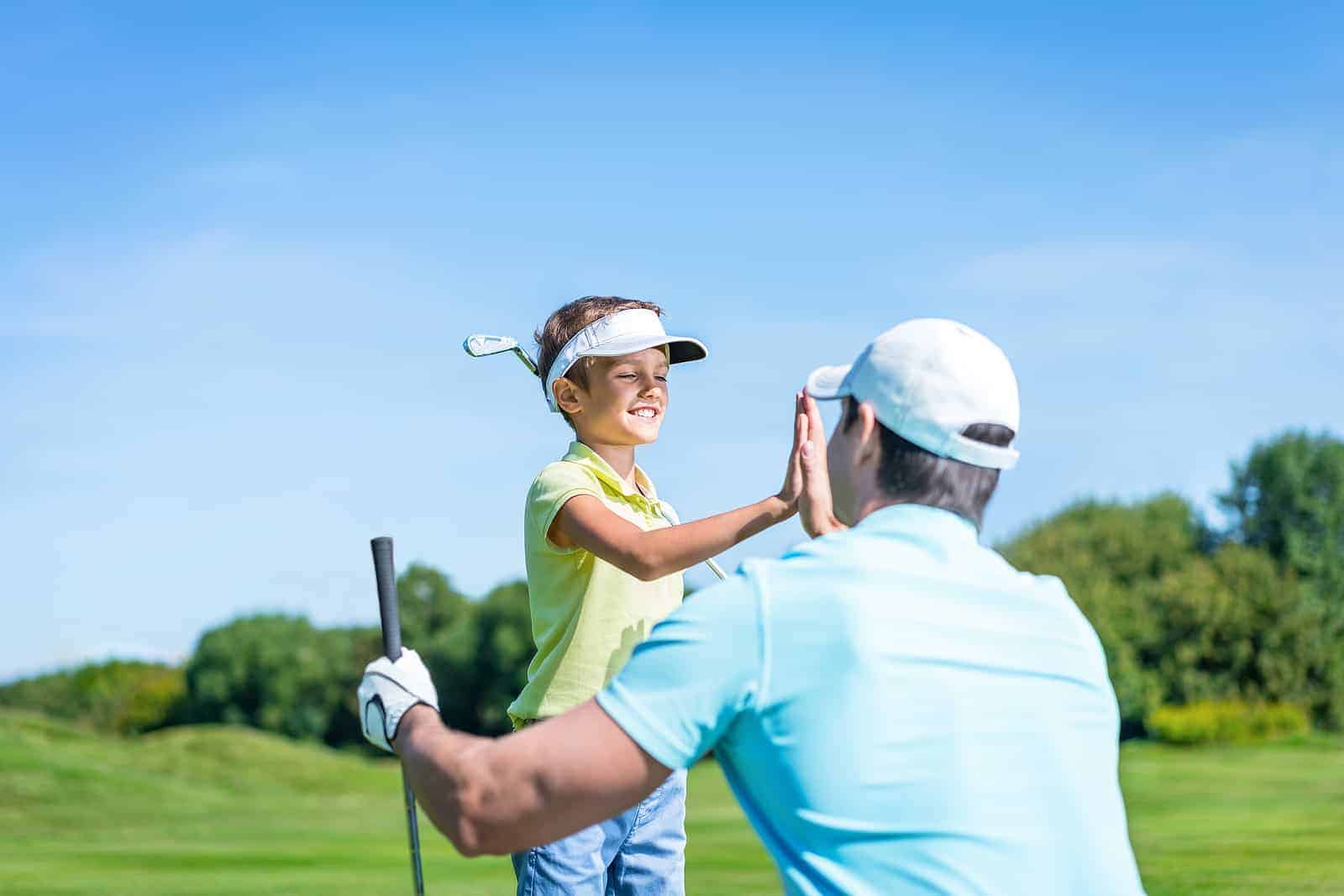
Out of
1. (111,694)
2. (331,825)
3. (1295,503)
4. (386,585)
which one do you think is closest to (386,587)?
(386,585)

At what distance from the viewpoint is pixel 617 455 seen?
432 centimetres

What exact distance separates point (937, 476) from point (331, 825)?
18997 millimetres

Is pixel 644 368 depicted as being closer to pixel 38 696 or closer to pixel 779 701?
pixel 779 701

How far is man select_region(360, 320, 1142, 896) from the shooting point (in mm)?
1998

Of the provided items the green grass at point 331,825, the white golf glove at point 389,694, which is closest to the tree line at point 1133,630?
the green grass at point 331,825

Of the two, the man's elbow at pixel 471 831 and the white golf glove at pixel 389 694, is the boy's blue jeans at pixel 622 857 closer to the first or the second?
the white golf glove at pixel 389 694

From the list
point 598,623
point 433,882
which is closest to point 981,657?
point 598,623

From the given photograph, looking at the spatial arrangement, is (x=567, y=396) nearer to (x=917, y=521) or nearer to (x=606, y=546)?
(x=606, y=546)

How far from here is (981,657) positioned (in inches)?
80.9

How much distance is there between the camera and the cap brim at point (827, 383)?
2.44 metres

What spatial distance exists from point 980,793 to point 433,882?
10.1 metres

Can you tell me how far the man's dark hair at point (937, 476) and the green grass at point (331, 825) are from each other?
7.80 m

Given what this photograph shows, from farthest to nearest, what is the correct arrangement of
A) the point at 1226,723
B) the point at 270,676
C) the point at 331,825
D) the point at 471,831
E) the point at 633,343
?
the point at 270,676
the point at 1226,723
the point at 331,825
the point at 633,343
the point at 471,831

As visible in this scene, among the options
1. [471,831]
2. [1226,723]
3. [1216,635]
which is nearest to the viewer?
[471,831]
